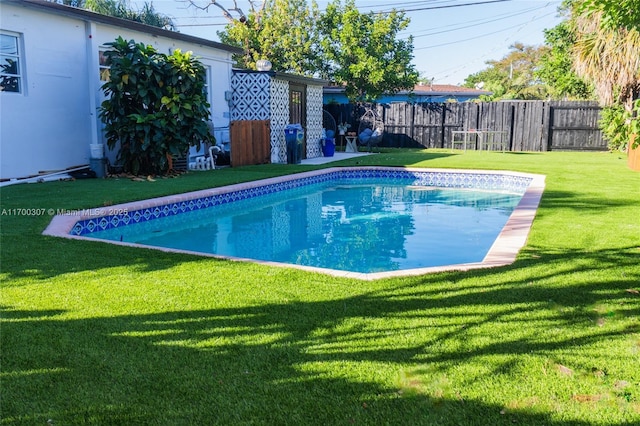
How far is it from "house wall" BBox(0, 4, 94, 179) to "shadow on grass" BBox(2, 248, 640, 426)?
7.69 metres

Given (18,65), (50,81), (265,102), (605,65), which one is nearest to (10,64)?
(18,65)

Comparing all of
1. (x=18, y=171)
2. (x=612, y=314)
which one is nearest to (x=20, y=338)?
(x=612, y=314)

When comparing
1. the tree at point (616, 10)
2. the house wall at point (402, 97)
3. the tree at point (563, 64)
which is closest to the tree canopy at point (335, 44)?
the house wall at point (402, 97)

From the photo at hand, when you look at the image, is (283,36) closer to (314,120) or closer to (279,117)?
(314,120)

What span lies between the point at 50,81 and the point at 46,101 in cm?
41

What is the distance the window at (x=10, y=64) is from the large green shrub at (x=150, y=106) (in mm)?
1520

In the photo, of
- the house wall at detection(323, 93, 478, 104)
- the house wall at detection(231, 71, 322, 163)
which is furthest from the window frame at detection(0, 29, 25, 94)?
the house wall at detection(323, 93, 478, 104)

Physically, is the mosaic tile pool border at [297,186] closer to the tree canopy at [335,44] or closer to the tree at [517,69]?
the tree canopy at [335,44]

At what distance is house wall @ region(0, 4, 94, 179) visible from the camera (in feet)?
31.8

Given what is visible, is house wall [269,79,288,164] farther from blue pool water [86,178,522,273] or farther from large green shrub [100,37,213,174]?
blue pool water [86,178,522,273]

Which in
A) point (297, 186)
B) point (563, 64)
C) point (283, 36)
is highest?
point (283, 36)

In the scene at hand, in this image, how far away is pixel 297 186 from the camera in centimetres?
1200

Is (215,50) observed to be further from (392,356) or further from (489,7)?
(489,7)

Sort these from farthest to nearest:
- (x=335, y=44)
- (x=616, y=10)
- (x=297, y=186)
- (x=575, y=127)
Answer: (x=335, y=44)
(x=575, y=127)
(x=297, y=186)
(x=616, y=10)
